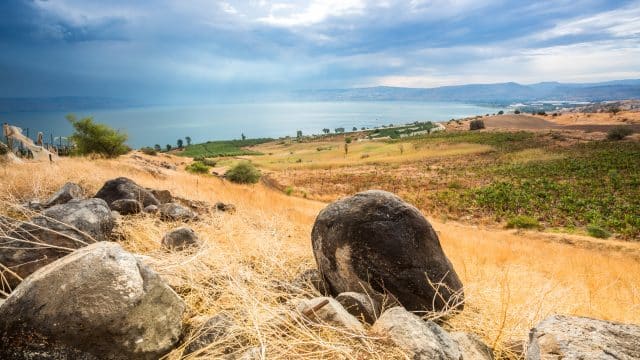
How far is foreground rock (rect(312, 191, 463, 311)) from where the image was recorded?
4.17 metres

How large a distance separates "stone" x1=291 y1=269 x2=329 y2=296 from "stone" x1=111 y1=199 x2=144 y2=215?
3628 mm

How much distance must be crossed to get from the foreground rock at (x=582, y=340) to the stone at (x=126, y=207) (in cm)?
615

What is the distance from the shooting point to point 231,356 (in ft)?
8.02

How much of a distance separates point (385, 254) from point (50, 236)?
366cm

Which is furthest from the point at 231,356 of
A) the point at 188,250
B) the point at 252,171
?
the point at 252,171

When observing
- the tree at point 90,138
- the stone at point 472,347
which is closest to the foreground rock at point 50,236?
the stone at point 472,347

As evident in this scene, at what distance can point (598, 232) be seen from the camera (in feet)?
68.2

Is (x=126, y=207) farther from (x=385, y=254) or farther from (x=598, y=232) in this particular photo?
(x=598, y=232)

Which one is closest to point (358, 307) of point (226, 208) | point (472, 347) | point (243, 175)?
point (472, 347)

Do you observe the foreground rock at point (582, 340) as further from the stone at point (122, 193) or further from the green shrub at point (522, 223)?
the green shrub at point (522, 223)

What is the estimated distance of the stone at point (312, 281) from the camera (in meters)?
4.23

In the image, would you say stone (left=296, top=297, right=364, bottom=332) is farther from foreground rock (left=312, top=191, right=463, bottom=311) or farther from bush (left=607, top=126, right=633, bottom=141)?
bush (left=607, top=126, right=633, bottom=141)

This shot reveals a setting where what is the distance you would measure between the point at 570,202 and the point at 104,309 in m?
35.3

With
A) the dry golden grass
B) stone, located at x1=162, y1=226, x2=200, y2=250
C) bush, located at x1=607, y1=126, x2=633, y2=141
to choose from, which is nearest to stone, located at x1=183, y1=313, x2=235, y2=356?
the dry golden grass
